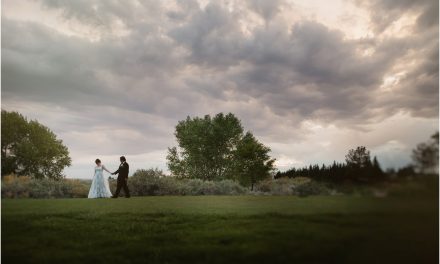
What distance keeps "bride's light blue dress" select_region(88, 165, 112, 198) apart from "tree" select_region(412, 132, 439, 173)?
13.0m

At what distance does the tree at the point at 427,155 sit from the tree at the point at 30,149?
1220 cm

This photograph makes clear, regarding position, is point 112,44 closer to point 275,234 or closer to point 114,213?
point 114,213

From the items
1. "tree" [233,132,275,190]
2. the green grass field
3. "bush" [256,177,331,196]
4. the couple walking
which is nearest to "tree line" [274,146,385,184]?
"bush" [256,177,331,196]

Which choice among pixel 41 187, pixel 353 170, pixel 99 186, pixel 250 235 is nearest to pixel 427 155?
pixel 353 170

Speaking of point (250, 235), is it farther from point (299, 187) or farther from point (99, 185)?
point (99, 185)

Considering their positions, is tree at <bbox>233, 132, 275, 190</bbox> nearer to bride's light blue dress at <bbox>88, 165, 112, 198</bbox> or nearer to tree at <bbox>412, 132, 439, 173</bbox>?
bride's light blue dress at <bbox>88, 165, 112, 198</bbox>

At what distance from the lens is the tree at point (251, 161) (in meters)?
21.2

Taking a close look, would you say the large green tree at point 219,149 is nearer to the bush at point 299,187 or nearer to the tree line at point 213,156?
the tree line at point 213,156

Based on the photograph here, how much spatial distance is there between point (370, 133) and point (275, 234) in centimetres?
420

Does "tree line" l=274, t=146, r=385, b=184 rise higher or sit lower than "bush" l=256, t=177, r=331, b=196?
higher

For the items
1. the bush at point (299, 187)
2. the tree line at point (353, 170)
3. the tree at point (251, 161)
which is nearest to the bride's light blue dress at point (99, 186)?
the tree at point (251, 161)

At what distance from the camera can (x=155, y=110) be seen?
50.5 feet

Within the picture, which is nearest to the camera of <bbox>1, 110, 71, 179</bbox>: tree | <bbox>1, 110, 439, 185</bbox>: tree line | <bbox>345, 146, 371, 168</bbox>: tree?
<bbox>1, 110, 439, 185</bbox>: tree line

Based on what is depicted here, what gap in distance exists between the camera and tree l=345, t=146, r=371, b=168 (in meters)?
11.5
